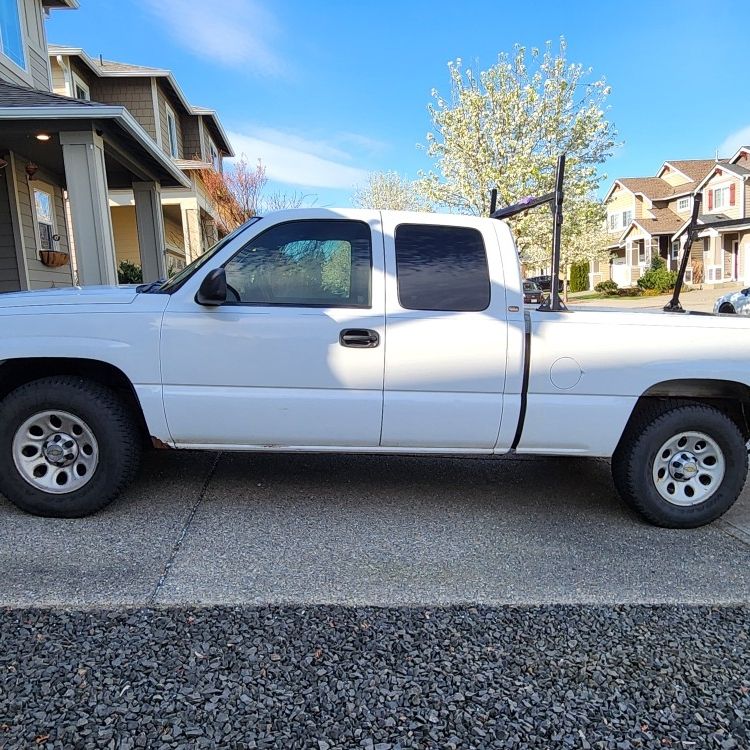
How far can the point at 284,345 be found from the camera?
3.64 m

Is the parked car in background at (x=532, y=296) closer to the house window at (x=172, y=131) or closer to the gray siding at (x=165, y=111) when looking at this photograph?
the gray siding at (x=165, y=111)

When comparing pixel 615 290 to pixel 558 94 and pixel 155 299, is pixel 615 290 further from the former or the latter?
pixel 155 299

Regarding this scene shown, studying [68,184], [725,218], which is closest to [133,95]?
[68,184]

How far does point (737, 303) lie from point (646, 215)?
3147cm

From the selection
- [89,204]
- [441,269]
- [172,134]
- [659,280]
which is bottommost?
[659,280]

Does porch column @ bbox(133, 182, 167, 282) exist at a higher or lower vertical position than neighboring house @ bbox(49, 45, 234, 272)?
lower

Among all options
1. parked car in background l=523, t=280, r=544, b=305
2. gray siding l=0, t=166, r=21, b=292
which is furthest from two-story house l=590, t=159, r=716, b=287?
gray siding l=0, t=166, r=21, b=292

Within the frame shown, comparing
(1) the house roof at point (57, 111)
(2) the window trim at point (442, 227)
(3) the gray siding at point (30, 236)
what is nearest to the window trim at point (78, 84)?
(3) the gray siding at point (30, 236)

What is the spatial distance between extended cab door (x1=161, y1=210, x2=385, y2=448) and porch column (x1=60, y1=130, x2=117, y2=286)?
5.19 m

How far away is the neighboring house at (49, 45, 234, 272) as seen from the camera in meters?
16.4

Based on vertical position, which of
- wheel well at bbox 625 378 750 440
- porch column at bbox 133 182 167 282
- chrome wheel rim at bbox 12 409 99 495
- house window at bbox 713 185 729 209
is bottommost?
chrome wheel rim at bbox 12 409 99 495

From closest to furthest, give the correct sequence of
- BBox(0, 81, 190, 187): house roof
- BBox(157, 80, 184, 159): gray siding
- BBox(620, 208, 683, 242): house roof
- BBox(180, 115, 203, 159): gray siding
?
BBox(0, 81, 190, 187): house roof
BBox(157, 80, 184, 159): gray siding
BBox(180, 115, 203, 159): gray siding
BBox(620, 208, 683, 242): house roof

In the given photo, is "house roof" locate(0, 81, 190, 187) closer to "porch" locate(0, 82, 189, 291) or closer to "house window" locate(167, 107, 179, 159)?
"porch" locate(0, 82, 189, 291)

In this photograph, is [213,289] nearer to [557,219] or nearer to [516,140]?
[557,219]
